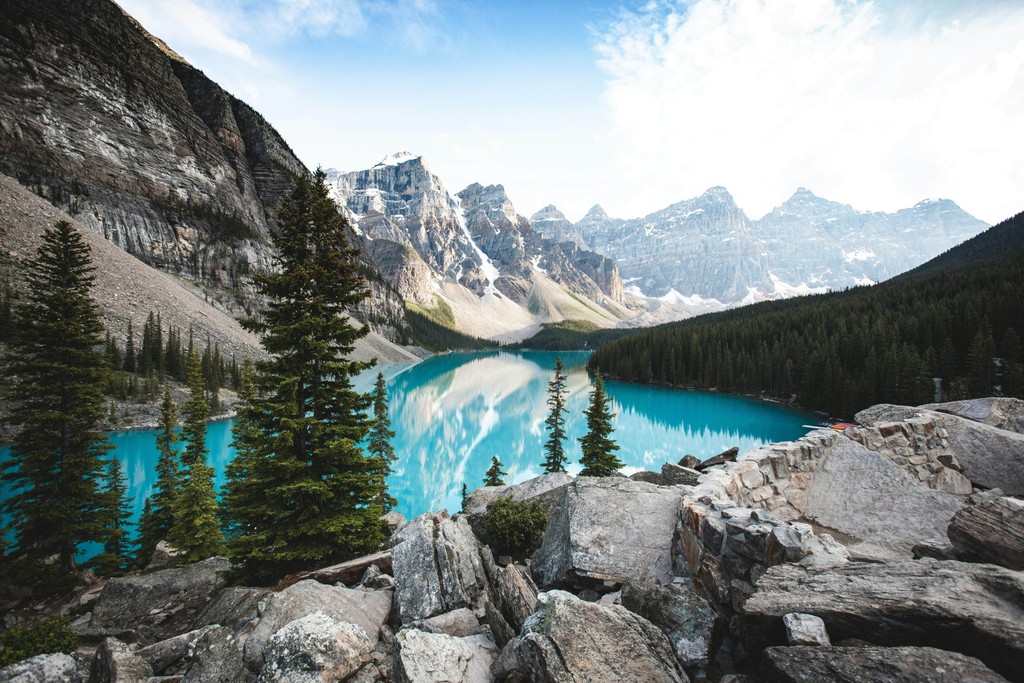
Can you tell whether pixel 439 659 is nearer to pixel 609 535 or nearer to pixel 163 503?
pixel 609 535

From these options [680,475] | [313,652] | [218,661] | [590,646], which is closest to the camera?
[590,646]

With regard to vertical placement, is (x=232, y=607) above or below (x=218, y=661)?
below

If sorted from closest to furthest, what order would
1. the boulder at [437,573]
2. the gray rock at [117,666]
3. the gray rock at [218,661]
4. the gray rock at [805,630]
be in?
the gray rock at [805,630], the gray rock at [117,666], the gray rock at [218,661], the boulder at [437,573]

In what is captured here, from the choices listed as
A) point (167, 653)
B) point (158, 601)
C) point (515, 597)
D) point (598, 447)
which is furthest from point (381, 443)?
point (515, 597)

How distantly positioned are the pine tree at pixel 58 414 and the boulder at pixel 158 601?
8856 mm

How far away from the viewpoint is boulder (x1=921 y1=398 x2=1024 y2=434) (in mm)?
14086

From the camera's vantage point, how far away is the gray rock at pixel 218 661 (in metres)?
6.09

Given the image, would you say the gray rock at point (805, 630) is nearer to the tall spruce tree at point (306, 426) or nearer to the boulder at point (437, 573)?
the boulder at point (437, 573)

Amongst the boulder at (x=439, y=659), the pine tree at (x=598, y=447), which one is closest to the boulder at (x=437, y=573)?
the boulder at (x=439, y=659)

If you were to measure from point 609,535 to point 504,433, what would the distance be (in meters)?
52.3

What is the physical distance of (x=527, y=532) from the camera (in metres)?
11.3

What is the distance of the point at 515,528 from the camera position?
11.2 m

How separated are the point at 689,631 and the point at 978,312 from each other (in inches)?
3640

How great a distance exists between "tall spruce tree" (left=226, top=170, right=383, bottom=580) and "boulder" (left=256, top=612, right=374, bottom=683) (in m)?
5.68
